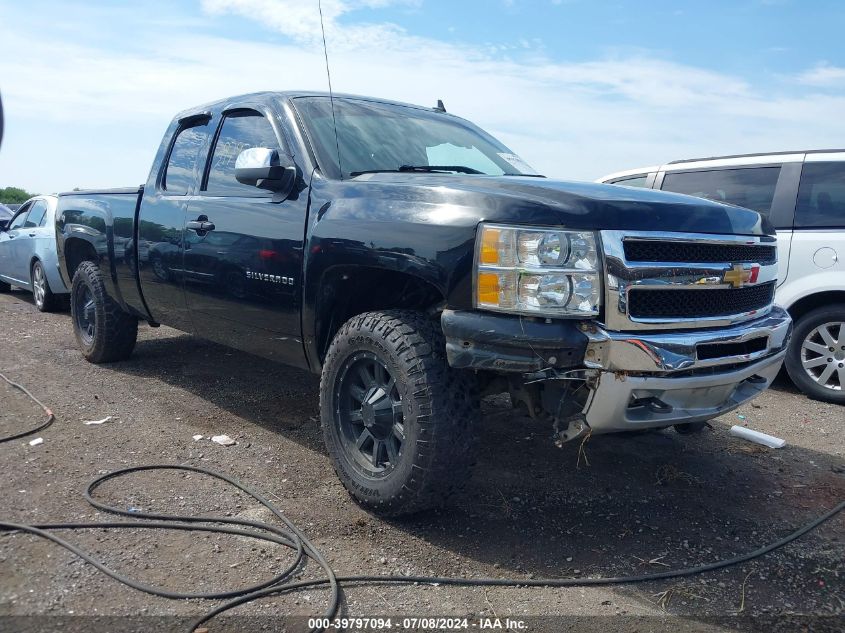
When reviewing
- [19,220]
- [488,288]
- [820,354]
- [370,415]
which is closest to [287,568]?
[370,415]

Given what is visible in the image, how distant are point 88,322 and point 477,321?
458 centimetres

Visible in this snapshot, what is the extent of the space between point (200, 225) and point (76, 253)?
102 inches

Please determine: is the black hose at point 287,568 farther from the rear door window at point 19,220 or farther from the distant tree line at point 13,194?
the distant tree line at point 13,194

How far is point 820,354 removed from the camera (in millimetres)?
5578

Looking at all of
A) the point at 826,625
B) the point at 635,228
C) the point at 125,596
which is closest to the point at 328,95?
the point at 635,228

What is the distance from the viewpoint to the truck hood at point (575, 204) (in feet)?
8.91

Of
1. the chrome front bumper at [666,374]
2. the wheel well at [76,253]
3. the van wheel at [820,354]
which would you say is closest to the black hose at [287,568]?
the chrome front bumper at [666,374]

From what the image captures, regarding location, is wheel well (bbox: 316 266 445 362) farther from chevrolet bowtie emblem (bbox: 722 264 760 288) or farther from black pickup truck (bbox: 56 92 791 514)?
chevrolet bowtie emblem (bbox: 722 264 760 288)

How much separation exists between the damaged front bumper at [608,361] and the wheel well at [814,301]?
125 inches

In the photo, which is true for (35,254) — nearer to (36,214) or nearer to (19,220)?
(36,214)

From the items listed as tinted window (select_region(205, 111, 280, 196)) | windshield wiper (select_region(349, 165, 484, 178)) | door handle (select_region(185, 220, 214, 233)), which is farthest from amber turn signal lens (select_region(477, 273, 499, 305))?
door handle (select_region(185, 220, 214, 233))

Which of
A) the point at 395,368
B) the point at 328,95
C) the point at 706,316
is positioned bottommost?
the point at 395,368

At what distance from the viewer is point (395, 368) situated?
2.99m

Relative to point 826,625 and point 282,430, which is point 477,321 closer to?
point 826,625
